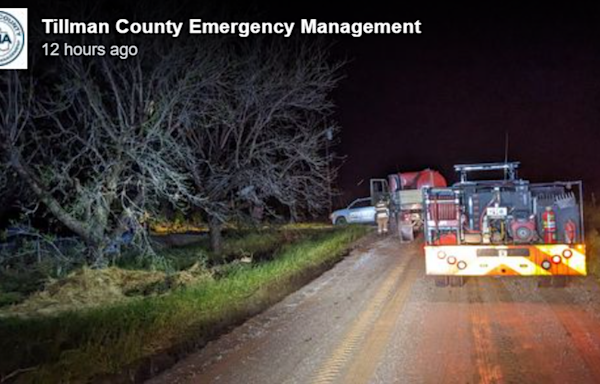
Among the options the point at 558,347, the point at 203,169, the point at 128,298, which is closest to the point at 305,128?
the point at 203,169

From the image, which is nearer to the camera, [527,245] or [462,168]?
[527,245]

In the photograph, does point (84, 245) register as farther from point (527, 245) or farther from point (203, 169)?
point (527, 245)

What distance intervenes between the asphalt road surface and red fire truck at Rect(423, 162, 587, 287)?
1.39 ft

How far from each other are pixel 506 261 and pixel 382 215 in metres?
12.0

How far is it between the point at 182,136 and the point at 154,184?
239 cm

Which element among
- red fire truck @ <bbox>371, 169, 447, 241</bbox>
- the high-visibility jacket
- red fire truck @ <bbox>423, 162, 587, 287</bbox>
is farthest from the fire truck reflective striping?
the high-visibility jacket

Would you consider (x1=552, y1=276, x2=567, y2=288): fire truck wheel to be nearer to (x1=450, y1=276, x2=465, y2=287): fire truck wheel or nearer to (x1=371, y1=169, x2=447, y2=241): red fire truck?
(x1=450, y1=276, x2=465, y2=287): fire truck wheel

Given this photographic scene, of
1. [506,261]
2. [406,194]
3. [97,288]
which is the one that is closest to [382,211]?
[406,194]

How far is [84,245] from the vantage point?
13102mm

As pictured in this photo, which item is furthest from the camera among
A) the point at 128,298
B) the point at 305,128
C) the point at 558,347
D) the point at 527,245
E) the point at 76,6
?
the point at 305,128

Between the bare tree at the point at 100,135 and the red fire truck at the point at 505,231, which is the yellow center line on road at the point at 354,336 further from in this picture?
the bare tree at the point at 100,135

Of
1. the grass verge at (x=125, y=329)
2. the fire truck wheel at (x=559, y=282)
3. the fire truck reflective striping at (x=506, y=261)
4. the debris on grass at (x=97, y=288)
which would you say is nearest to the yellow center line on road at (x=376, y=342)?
the fire truck reflective striping at (x=506, y=261)

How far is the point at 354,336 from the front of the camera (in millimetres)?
7527

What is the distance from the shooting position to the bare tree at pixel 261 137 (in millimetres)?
14586
